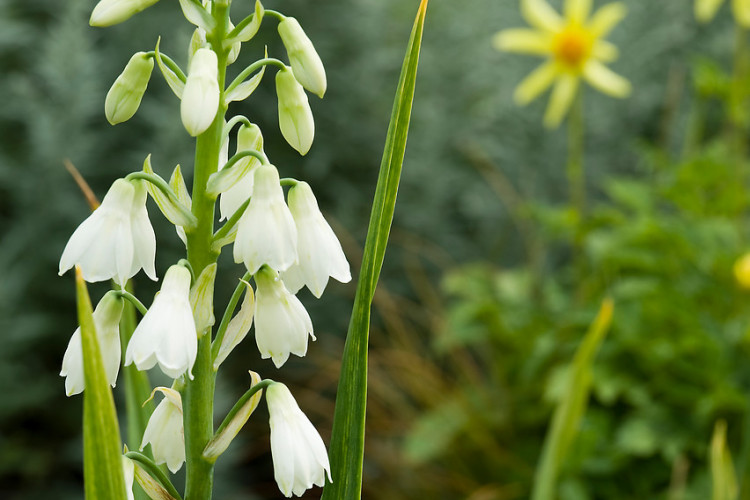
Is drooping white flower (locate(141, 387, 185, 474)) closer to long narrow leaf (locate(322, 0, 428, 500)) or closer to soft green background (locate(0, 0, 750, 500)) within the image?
long narrow leaf (locate(322, 0, 428, 500))

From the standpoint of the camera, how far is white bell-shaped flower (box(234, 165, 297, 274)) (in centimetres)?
58

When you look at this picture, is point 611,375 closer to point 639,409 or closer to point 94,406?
point 639,409

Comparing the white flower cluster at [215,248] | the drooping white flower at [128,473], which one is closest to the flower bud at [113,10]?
the white flower cluster at [215,248]

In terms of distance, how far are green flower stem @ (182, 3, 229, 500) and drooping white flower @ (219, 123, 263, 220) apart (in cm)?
3

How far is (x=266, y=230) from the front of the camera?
0.58 m

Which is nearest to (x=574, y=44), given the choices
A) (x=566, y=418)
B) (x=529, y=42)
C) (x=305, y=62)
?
(x=529, y=42)

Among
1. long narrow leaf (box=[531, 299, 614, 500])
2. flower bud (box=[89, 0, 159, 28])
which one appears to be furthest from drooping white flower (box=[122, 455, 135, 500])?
long narrow leaf (box=[531, 299, 614, 500])

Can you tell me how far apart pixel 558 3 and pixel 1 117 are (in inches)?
92.3

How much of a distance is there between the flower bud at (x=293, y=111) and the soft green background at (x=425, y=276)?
1.40m

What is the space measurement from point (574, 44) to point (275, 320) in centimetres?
195

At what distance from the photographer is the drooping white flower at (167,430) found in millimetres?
674

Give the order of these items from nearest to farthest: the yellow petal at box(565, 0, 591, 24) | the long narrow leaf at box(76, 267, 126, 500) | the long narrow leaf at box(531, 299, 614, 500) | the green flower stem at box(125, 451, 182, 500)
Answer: the long narrow leaf at box(76, 267, 126, 500), the green flower stem at box(125, 451, 182, 500), the long narrow leaf at box(531, 299, 614, 500), the yellow petal at box(565, 0, 591, 24)

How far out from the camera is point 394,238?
109 inches

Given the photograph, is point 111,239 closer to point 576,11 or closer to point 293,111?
point 293,111
